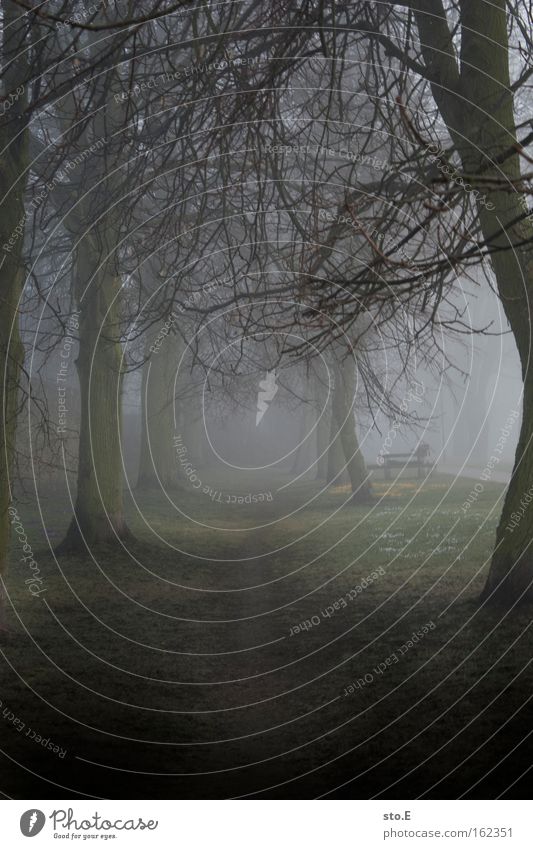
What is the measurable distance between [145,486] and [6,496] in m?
14.8

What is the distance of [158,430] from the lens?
22828 millimetres

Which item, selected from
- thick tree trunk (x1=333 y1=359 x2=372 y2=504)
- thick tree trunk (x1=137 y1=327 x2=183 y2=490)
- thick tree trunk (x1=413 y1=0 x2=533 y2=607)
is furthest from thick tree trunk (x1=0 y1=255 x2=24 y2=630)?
thick tree trunk (x1=137 y1=327 x2=183 y2=490)

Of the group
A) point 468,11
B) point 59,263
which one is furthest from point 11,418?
point 59,263

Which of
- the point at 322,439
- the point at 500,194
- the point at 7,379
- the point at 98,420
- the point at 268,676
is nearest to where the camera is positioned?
the point at 268,676

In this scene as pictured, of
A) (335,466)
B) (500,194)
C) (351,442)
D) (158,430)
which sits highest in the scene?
(158,430)

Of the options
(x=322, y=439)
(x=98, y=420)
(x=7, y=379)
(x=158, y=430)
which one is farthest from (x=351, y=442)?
(x=7, y=379)

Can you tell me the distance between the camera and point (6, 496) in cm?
733

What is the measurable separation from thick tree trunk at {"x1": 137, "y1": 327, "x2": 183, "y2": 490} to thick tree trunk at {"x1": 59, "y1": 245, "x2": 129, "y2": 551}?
8235 millimetres

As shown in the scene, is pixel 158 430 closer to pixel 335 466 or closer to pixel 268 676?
pixel 335 466

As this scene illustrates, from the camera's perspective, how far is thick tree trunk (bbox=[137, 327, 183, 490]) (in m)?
22.1

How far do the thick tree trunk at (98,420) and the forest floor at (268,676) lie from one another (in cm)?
57

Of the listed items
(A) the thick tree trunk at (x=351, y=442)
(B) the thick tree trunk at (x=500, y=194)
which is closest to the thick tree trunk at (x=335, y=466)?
(A) the thick tree trunk at (x=351, y=442)

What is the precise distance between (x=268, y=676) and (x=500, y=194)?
4.23m

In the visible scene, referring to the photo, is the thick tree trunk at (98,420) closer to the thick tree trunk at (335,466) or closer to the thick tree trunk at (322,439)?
the thick tree trunk at (335,466)
